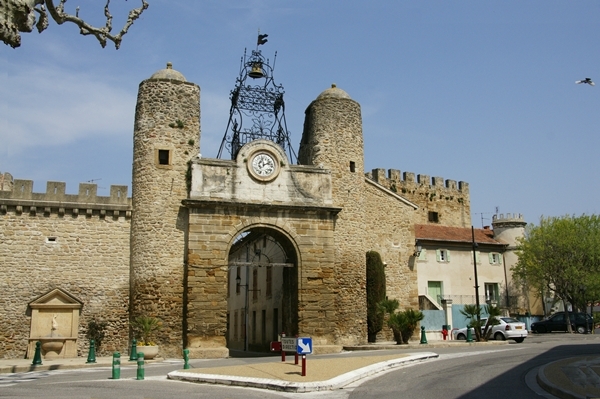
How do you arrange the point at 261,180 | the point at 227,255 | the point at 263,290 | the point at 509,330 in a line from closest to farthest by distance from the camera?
the point at 227,255 → the point at 261,180 → the point at 509,330 → the point at 263,290

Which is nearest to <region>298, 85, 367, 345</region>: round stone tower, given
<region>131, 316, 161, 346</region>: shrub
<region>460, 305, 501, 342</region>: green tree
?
<region>460, 305, 501, 342</region>: green tree

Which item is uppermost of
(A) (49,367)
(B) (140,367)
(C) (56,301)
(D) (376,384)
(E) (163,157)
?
(E) (163,157)

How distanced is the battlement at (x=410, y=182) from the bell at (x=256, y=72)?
1760cm

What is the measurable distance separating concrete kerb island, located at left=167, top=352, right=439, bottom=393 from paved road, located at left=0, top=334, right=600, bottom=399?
0.34 m

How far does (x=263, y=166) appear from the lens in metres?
25.6

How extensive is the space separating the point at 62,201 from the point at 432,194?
30103 mm

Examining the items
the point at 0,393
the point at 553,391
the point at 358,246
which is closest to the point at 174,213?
the point at 358,246

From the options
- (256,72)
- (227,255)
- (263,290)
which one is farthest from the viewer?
(263,290)

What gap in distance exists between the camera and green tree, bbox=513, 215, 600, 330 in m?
38.6

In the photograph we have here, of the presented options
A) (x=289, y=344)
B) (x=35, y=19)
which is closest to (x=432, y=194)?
(x=289, y=344)

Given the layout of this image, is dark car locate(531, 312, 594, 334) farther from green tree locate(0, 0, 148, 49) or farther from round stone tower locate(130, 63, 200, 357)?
green tree locate(0, 0, 148, 49)

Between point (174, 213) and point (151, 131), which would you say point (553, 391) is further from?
point (151, 131)

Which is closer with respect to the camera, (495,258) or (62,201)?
(62,201)

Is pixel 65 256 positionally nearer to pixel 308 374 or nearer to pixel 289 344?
pixel 289 344
